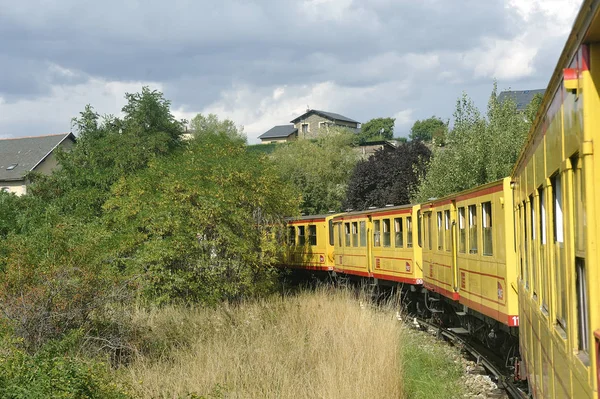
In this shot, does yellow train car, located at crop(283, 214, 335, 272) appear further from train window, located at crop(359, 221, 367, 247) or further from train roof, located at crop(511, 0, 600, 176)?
train roof, located at crop(511, 0, 600, 176)

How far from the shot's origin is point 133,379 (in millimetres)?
9305

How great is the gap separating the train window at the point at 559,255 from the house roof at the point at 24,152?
5106 centimetres

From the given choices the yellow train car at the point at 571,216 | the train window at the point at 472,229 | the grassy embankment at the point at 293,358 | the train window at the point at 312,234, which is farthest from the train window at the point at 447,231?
the train window at the point at 312,234

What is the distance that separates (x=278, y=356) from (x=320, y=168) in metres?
40.6

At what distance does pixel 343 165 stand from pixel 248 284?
34.7 metres

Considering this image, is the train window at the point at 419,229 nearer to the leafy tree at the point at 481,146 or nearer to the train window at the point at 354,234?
the train window at the point at 354,234

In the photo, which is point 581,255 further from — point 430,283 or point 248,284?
point 248,284

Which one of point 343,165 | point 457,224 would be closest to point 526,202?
point 457,224

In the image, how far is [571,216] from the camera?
3.26m

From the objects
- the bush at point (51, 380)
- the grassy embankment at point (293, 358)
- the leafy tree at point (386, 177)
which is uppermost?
the leafy tree at point (386, 177)

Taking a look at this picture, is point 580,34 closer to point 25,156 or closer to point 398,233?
point 398,233

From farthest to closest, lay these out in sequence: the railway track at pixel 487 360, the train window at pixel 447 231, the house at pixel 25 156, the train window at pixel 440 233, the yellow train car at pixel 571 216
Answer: the house at pixel 25 156
the train window at pixel 440 233
the train window at pixel 447 231
the railway track at pixel 487 360
the yellow train car at pixel 571 216

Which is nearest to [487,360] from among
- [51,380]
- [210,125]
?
[51,380]

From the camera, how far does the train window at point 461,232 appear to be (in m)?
12.6
